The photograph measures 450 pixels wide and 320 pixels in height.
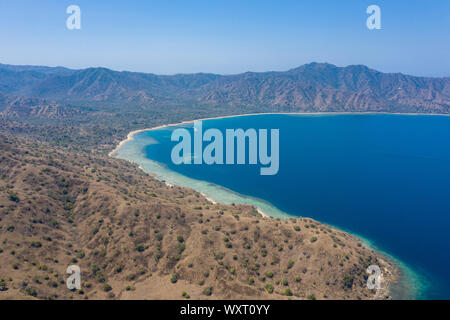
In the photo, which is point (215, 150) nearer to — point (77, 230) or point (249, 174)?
point (249, 174)

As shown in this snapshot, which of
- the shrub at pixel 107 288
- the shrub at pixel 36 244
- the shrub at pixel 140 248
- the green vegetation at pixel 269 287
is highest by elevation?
the shrub at pixel 36 244

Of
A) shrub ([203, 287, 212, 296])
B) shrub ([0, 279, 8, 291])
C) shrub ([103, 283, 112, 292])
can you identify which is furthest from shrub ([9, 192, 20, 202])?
shrub ([203, 287, 212, 296])

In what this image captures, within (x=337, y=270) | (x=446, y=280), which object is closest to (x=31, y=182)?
(x=337, y=270)

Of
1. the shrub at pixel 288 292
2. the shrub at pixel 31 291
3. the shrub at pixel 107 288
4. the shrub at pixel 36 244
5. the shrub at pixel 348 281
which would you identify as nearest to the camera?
the shrub at pixel 31 291

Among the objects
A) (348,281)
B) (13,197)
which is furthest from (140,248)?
(348,281)

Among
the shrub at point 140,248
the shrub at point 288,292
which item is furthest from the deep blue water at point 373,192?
the shrub at point 140,248

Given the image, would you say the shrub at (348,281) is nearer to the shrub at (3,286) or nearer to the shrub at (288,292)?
the shrub at (288,292)

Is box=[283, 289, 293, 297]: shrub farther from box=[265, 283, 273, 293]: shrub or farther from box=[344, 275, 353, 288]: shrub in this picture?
box=[344, 275, 353, 288]: shrub

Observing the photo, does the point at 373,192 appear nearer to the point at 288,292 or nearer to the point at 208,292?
the point at 288,292
